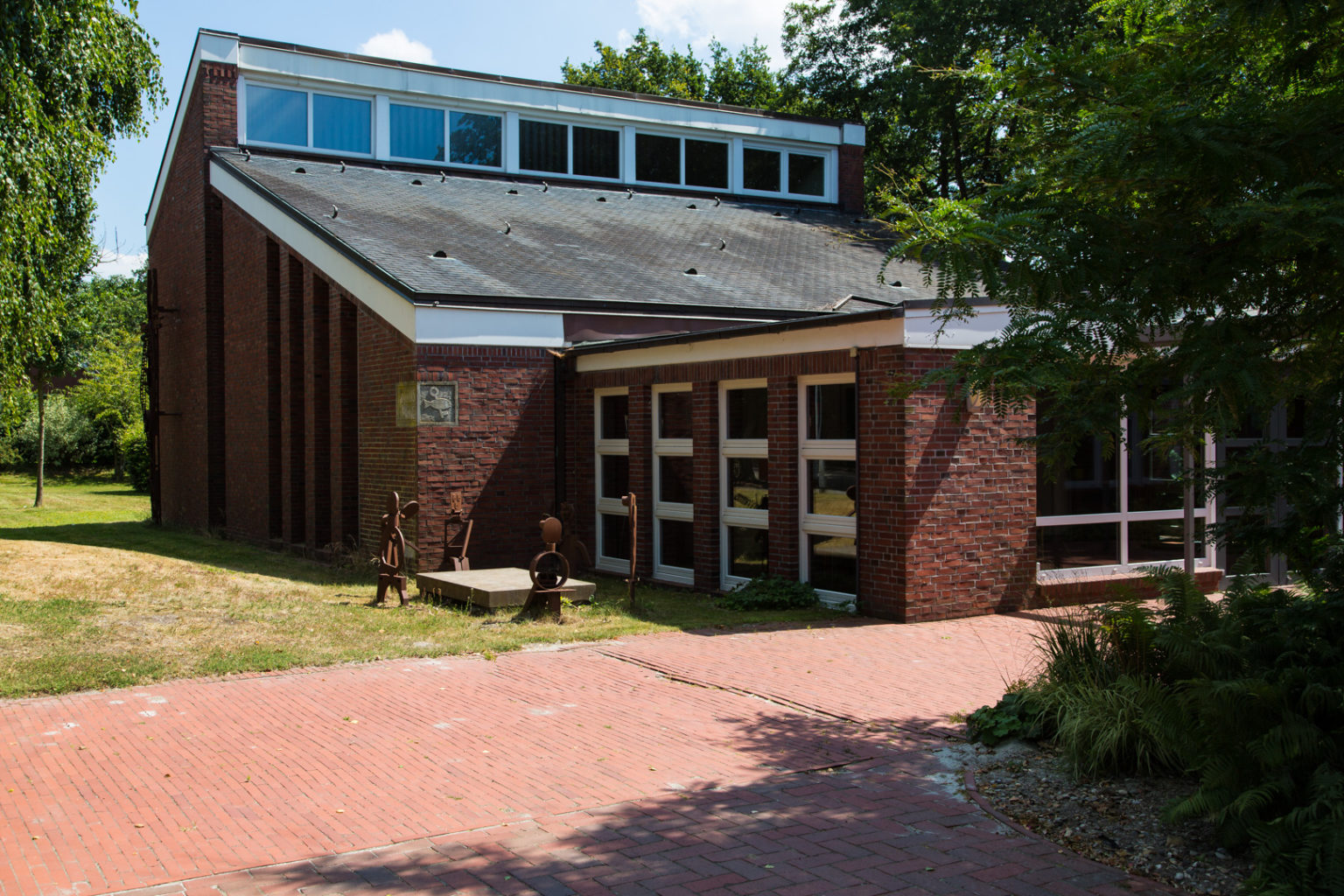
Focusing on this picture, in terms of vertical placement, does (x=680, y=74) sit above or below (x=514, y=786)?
above

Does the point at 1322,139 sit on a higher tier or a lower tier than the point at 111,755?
higher

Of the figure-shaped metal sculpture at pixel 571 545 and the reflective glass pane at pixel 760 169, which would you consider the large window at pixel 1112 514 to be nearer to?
the figure-shaped metal sculpture at pixel 571 545

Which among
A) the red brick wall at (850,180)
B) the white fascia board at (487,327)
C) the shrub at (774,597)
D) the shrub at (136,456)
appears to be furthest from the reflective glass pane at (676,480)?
the shrub at (136,456)

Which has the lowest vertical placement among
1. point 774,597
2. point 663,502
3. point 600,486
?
point 774,597

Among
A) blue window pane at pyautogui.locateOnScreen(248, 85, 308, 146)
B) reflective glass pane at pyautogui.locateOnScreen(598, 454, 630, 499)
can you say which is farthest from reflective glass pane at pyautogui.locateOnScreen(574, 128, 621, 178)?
reflective glass pane at pyautogui.locateOnScreen(598, 454, 630, 499)

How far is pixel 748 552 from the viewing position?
43.7ft

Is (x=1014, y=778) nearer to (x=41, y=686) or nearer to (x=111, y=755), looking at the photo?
(x=111, y=755)

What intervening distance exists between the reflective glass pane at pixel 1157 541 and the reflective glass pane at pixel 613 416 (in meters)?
6.39

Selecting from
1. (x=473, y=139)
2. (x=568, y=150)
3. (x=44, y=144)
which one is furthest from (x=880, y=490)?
(x=568, y=150)

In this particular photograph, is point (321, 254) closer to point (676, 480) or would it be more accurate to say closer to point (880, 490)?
point (676, 480)

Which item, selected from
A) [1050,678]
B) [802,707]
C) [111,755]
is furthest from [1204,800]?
[111,755]

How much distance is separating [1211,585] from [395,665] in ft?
31.3

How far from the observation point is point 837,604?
39.3ft

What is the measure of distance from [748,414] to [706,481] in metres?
0.97
